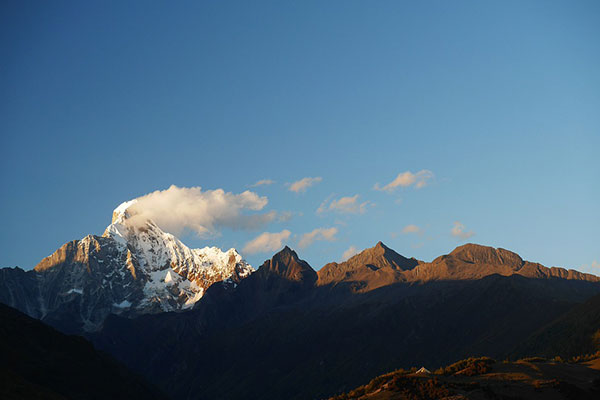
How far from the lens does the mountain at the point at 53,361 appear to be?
15662 cm

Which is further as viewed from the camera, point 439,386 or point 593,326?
point 593,326

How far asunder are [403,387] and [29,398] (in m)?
36.8

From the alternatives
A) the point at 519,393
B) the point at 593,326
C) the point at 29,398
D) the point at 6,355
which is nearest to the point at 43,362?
the point at 6,355

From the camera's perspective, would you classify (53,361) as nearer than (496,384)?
No

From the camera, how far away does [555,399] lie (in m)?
55.7

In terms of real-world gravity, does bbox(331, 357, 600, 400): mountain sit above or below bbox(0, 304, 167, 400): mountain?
below

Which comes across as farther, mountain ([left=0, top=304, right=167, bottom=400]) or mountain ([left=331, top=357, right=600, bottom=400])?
mountain ([left=0, top=304, right=167, bottom=400])

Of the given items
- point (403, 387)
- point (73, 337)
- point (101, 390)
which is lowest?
point (403, 387)

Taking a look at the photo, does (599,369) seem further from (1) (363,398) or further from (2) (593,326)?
(2) (593,326)

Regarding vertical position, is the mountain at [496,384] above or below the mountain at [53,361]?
below

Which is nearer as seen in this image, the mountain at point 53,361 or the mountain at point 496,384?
the mountain at point 496,384

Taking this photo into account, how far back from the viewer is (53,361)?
561ft

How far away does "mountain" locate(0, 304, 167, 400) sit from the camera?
514ft

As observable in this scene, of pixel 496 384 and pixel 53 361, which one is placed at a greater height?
pixel 53 361
